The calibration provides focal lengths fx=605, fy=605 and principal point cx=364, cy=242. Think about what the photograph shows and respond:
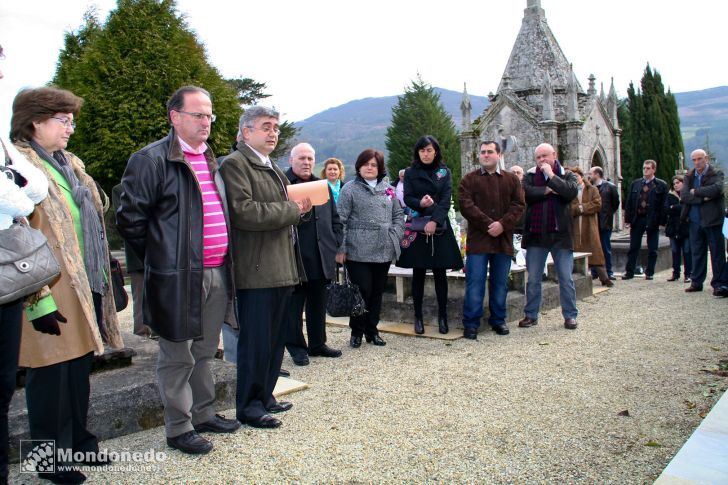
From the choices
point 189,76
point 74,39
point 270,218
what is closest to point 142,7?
point 189,76

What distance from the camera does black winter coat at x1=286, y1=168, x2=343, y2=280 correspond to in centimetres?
577

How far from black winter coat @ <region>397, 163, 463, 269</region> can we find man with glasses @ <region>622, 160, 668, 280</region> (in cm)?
593

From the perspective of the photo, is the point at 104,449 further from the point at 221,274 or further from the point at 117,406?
the point at 221,274

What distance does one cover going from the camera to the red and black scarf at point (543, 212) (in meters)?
6.96

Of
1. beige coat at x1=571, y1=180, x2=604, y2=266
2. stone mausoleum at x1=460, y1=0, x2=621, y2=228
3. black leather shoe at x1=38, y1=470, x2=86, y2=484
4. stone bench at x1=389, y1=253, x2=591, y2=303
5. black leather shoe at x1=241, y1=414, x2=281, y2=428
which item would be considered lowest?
black leather shoe at x1=241, y1=414, x2=281, y2=428

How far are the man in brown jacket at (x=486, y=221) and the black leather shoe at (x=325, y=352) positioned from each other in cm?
153

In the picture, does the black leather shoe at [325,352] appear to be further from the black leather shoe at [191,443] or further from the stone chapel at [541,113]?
the stone chapel at [541,113]

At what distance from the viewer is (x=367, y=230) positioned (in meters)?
→ 6.20

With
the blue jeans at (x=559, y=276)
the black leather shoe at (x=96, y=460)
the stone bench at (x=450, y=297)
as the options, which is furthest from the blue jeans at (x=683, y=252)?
the black leather shoe at (x=96, y=460)

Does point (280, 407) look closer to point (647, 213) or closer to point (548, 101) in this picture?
point (647, 213)

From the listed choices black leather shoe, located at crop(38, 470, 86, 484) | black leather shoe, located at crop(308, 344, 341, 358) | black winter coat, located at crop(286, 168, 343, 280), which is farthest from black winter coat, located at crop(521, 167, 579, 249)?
black leather shoe, located at crop(38, 470, 86, 484)

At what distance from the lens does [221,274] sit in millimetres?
3670

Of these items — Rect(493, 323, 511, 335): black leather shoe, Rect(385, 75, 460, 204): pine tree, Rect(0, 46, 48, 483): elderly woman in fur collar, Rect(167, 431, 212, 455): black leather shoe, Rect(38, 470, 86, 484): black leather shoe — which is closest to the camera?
Rect(0, 46, 48, 483): elderly woman in fur collar

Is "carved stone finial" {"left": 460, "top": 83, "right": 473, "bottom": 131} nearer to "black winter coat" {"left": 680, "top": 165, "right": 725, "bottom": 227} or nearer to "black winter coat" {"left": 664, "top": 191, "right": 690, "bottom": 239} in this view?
"black winter coat" {"left": 664, "top": 191, "right": 690, "bottom": 239}
